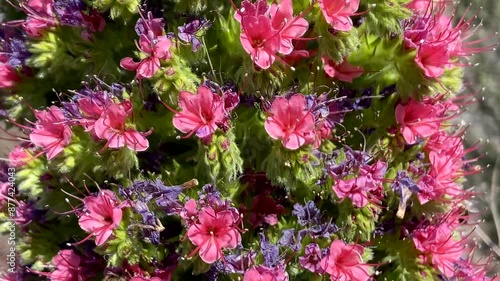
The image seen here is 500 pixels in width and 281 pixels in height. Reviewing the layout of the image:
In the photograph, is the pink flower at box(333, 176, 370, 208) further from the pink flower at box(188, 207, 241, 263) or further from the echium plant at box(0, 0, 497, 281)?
the pink flower at box(188, 207, 241, 263)

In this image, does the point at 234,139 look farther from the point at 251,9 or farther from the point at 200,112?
the point at 251,9

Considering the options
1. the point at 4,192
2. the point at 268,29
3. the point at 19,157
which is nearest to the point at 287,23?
the point at 268,29

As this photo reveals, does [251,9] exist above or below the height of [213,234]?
above

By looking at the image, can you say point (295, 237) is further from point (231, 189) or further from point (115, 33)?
point (115, 33)

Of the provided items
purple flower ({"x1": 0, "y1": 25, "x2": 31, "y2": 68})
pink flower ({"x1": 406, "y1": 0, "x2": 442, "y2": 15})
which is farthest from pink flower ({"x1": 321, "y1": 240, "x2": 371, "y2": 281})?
purple flower ({"x1": 0, "y1": 25, "x2": 31, "y2": 68})

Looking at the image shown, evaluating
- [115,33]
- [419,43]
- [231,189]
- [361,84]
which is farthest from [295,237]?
[115,33]

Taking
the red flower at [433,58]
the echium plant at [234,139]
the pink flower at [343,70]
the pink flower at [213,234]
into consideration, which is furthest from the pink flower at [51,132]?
the red flower at [433,58]
